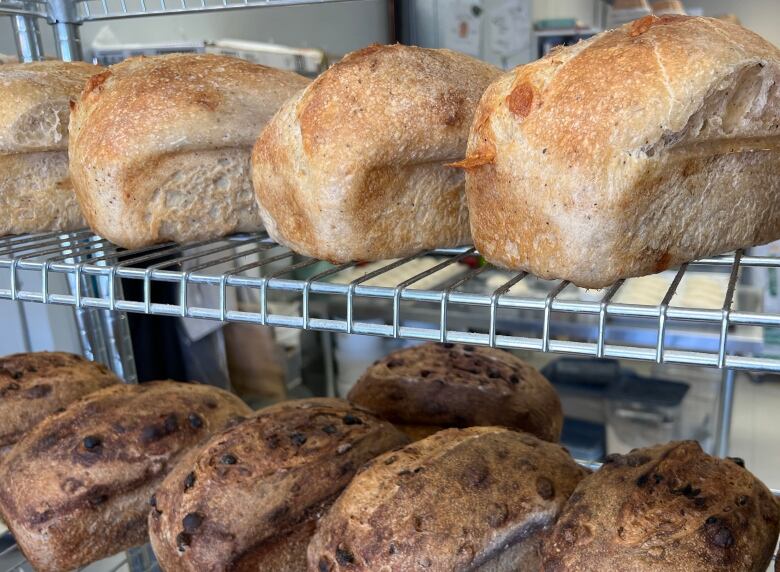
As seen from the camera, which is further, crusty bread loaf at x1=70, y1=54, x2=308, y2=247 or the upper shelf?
the upper shelf

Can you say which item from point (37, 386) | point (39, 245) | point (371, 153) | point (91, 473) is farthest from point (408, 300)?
point (37, 386)

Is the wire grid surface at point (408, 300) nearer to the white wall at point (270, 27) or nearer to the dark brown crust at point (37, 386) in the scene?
the dark brown crust at point (37, 386)

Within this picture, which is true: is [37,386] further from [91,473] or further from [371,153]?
[371,153]

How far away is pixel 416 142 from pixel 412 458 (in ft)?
1.13

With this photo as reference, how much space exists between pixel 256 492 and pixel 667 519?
428 millimetres

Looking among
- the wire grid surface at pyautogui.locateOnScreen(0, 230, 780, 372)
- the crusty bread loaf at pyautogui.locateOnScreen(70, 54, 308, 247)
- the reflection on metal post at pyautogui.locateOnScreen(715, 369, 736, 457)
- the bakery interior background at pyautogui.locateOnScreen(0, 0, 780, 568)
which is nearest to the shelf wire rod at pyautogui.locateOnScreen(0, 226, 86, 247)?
the wire grid surface at pyautogui.locateOnScreen(0, 230, 780, 372)

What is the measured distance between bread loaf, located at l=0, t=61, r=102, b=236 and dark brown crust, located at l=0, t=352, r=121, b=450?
0.74 feet

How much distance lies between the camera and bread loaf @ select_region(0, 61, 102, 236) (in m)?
0.98

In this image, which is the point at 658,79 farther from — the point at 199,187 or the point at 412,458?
the point at 199,187

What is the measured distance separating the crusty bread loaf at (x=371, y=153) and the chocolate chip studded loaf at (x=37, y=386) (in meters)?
0.48

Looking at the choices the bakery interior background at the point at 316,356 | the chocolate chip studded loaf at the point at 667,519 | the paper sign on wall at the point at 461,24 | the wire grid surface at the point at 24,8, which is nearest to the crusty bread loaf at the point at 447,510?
the chocolate chip studded loaf at the point at 667,519

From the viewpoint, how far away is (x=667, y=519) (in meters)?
0.65

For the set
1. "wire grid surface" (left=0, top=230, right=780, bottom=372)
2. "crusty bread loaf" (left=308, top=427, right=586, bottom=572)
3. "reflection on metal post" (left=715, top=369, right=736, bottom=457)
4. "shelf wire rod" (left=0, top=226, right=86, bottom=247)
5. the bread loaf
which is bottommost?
"reflection on metal post" (left=715, top=369, right=736, bottom=457)

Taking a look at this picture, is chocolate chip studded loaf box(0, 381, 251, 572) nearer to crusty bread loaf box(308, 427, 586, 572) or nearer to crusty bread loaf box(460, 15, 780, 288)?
crusty bread loaf box(308, 427, 586, 572)
